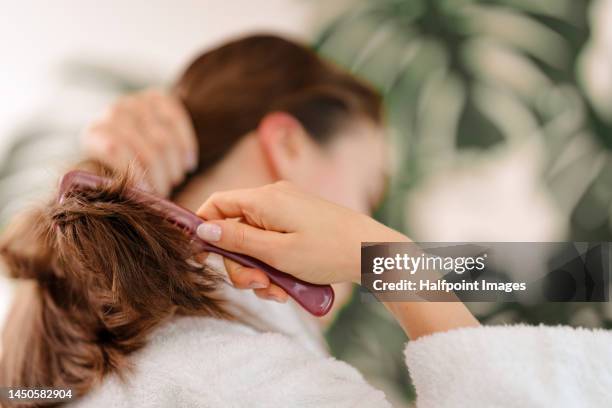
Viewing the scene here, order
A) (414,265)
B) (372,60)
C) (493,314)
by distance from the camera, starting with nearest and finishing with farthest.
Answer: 1. (414,265)
2. (493,314)
3. (372,60)

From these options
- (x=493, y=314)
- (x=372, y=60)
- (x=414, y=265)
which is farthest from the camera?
(x=372, y=60)

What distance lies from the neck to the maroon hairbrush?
22cm

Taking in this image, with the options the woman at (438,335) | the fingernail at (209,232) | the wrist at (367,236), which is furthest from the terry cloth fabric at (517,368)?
the fingernail at (209,232)

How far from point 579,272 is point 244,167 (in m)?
0.52

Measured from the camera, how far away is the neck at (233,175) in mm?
855

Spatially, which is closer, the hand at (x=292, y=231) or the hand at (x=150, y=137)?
the hand at (x=292, y=231)

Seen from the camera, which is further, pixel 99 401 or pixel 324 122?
pixel 324 122

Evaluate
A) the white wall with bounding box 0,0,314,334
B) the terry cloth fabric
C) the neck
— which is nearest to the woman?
the terry cloth fabric

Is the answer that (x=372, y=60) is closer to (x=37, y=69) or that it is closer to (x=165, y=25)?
(x=165, y=25)

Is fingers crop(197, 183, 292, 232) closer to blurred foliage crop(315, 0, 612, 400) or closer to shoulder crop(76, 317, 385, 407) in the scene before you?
shoulder crop(76, 317, 385, 407)

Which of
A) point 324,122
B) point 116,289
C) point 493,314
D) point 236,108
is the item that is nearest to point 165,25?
point 236,108

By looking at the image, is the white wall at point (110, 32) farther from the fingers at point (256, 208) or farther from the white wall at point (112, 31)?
the fingers at point (256, 208)

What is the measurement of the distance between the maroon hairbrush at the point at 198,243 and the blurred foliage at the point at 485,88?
292 mm

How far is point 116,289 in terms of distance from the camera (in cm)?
59
